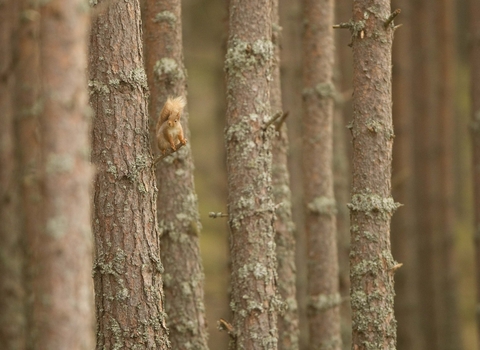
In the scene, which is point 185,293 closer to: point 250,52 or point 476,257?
point 250,52

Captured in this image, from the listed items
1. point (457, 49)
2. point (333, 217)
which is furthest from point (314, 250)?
point (457, 49)

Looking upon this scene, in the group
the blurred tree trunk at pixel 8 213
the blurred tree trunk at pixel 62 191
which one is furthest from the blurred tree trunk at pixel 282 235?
the blurred tree trunk at pixel 62 191

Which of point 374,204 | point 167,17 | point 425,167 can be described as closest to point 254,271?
point 374,204

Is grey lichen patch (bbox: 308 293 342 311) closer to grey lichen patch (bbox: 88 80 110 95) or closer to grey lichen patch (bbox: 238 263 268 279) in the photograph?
grey lichen patch (bbox: 238 263 268 279)

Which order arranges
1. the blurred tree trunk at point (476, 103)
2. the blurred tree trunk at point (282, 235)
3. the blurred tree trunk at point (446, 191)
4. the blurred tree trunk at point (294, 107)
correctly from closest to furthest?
the blurred tree trunk at point (282, 235) < the blurred tree trunk at point (476, 103) < the blurred tree trunk at point (294, 107) < the blurred tree trunk at point (446, 191)

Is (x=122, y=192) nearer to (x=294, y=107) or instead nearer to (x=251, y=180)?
(x=251, y=180)

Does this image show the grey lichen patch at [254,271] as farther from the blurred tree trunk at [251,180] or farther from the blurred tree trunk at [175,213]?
the blurred tree trunk at [175,213]
